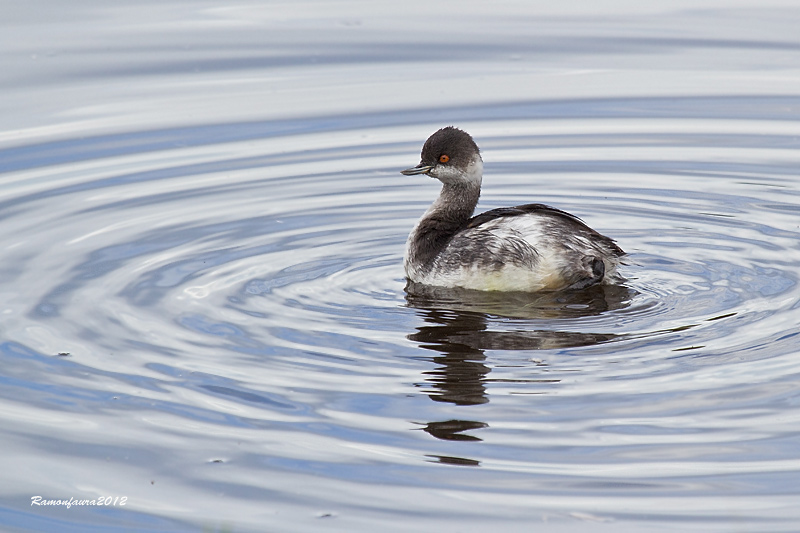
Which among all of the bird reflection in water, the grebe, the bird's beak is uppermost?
the bird's beak

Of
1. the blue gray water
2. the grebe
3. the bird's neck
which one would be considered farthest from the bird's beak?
the blue gray water

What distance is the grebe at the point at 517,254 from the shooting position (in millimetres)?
8555

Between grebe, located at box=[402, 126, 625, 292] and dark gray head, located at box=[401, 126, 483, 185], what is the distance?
19.2 inches

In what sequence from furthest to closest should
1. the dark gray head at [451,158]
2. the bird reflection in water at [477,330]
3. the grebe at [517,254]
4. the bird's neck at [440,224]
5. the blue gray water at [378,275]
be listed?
the dark gray head at [451,158] → the bird's neck at [440,224] → the grebe at [517,254] → the bird reflection in water at [477,330] → the blue gray water at [378,275]

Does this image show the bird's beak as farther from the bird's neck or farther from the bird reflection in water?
the bird reflection in water

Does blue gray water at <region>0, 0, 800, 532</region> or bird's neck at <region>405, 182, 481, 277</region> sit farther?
bird's neck at <region>405, 182, 481, 277</region>

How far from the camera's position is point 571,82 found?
A: 554 inches

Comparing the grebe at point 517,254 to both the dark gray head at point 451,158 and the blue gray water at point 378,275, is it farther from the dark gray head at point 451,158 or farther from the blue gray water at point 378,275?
the dark gray head at point 451,158

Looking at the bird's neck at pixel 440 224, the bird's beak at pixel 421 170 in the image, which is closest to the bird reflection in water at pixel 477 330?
the bird's neck at pixel 440 224

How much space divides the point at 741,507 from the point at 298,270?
4338mm

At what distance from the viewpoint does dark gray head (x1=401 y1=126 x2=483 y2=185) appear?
30.5 feet

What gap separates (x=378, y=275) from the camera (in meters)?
9.15

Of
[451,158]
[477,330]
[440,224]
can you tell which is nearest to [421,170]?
[451,158]

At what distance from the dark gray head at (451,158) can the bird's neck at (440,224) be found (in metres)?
0.09
